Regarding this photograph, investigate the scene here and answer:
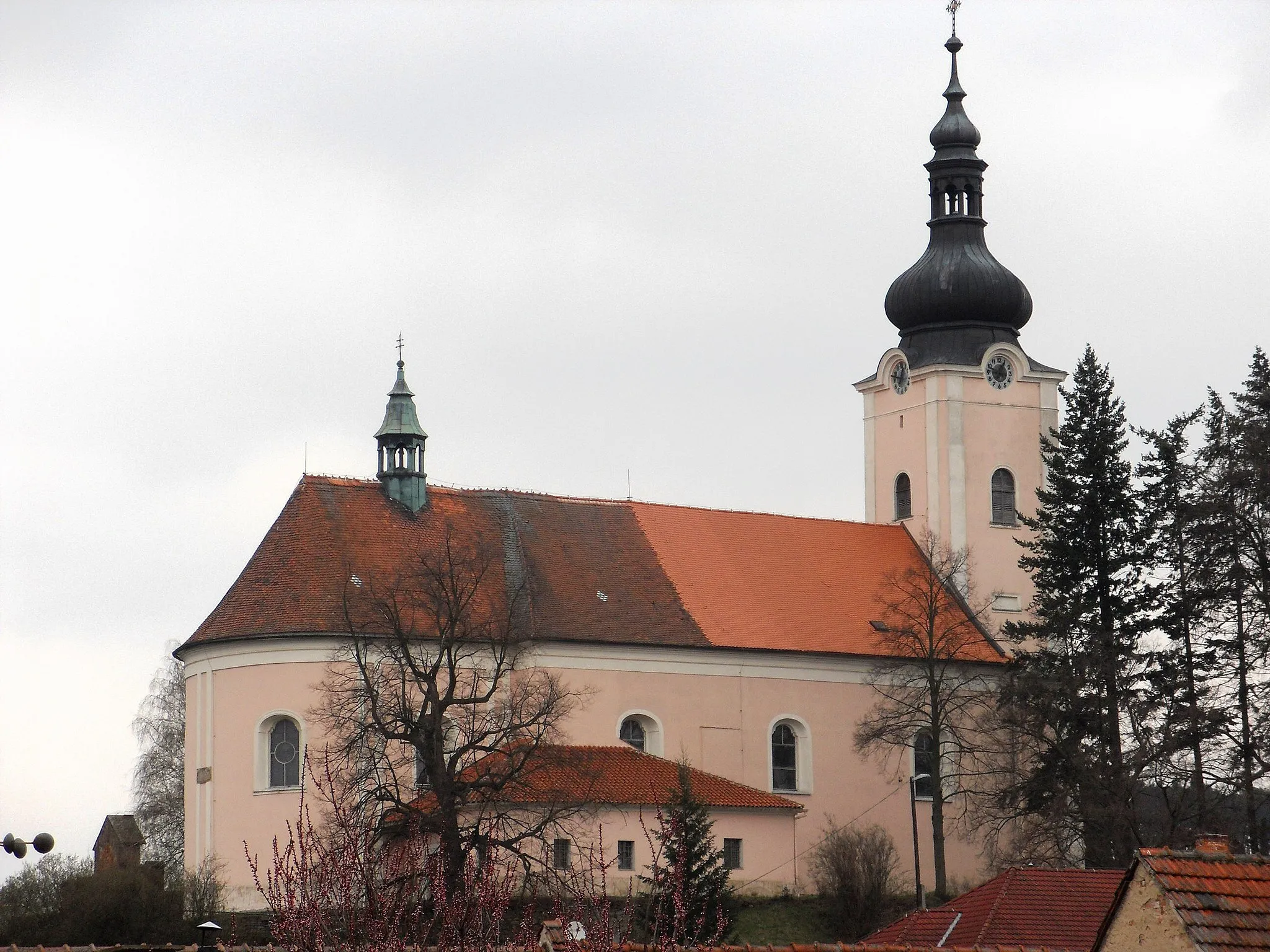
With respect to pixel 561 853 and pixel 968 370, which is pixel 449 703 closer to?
pixel 561 853

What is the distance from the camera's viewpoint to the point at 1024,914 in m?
33.7

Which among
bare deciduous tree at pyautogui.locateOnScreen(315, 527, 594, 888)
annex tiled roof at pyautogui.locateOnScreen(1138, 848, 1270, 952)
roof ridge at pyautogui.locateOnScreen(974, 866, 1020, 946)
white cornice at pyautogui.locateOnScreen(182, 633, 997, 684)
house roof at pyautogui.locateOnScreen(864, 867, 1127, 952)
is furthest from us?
white cornice at pyautogui.locateOnScreen(182, 633, 997, 684)

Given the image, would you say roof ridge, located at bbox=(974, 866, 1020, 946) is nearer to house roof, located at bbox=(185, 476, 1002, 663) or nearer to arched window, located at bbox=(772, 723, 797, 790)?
arched window, located at bbox=(772, 723, 797, 790)

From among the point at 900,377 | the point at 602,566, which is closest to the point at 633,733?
the point at 602,566

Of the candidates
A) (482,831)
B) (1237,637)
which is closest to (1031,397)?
(1237,637)

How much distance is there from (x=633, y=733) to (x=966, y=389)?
13273 mm

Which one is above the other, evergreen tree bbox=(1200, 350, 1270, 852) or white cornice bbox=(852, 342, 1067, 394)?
white cornice bbox=(852, 342, 1067, 394)

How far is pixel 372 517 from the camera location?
4812 cm

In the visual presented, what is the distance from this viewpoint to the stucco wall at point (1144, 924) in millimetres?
14453

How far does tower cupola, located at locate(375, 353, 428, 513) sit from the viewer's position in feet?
161

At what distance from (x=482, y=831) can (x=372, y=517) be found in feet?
30.2

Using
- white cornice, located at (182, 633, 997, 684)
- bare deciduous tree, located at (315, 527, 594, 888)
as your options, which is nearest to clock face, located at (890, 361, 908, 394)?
white cornice, located at (182, 633, 997, 684)

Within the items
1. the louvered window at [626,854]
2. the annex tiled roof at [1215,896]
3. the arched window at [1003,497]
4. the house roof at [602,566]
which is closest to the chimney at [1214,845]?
the annex tiled roof at [1215,896]

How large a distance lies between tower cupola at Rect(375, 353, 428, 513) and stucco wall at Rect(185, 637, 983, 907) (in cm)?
472
